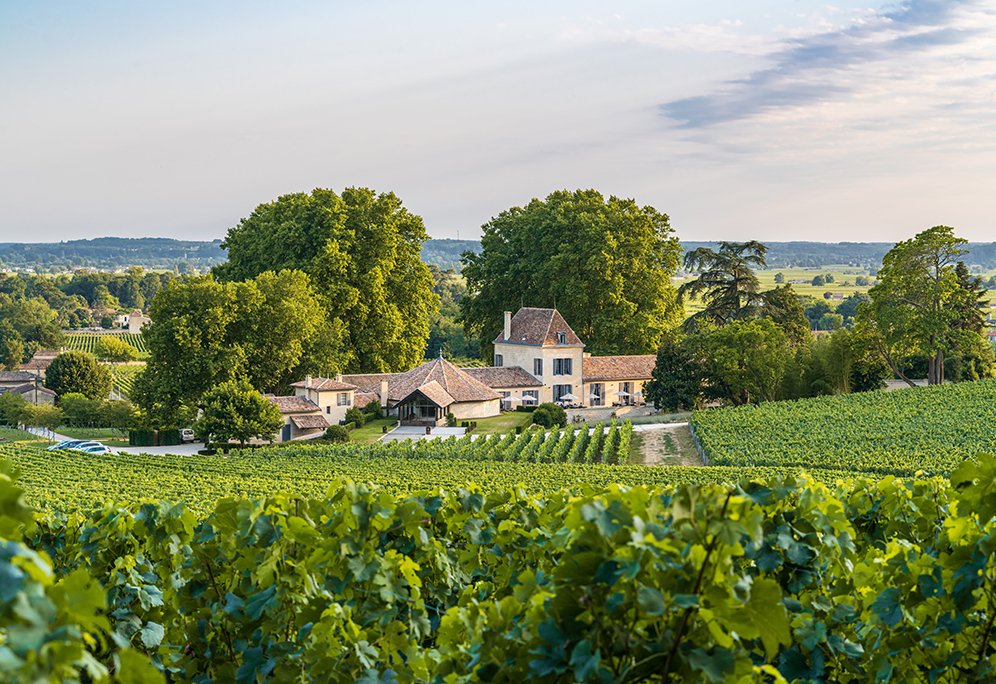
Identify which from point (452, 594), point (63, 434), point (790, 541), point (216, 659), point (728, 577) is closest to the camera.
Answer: point (728, 577)

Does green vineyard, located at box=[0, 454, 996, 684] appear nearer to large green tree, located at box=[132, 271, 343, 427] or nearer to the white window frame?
large green tree, located at box=[132, 271, 343, 427]

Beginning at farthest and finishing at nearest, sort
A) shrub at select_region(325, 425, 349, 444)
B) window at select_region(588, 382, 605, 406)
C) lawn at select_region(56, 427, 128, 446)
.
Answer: window at select_region(588, 382, 605, 406), lawn at select_region(56, 427, 128, 446), shrub at select_region(325, 425, 349, 444)

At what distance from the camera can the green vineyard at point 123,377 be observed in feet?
326

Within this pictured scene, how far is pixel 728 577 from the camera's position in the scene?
3568 mm

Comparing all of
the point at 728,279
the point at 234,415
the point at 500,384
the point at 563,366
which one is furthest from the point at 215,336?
the point at 728,279

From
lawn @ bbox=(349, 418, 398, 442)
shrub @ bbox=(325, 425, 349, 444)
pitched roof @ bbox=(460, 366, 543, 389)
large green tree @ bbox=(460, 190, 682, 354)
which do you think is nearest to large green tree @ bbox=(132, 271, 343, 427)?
shrub @ bbox=(325, 425, 349, 444)

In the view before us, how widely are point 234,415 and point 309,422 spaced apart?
17.8 feet

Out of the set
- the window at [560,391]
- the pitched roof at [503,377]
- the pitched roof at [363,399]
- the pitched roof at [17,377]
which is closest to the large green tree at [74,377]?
the pitched roof at [17,377]

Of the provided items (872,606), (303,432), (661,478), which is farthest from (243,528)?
(303,432)

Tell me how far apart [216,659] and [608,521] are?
3722 mm

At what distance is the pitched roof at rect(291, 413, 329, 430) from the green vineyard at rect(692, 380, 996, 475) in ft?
60.3

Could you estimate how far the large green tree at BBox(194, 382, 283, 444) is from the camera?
47406 millimetres

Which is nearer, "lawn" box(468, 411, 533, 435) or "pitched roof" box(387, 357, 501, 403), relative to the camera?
"lawn" box(468, 411, 533, 435)

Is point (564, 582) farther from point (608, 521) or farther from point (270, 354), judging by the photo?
point (270, 354)
